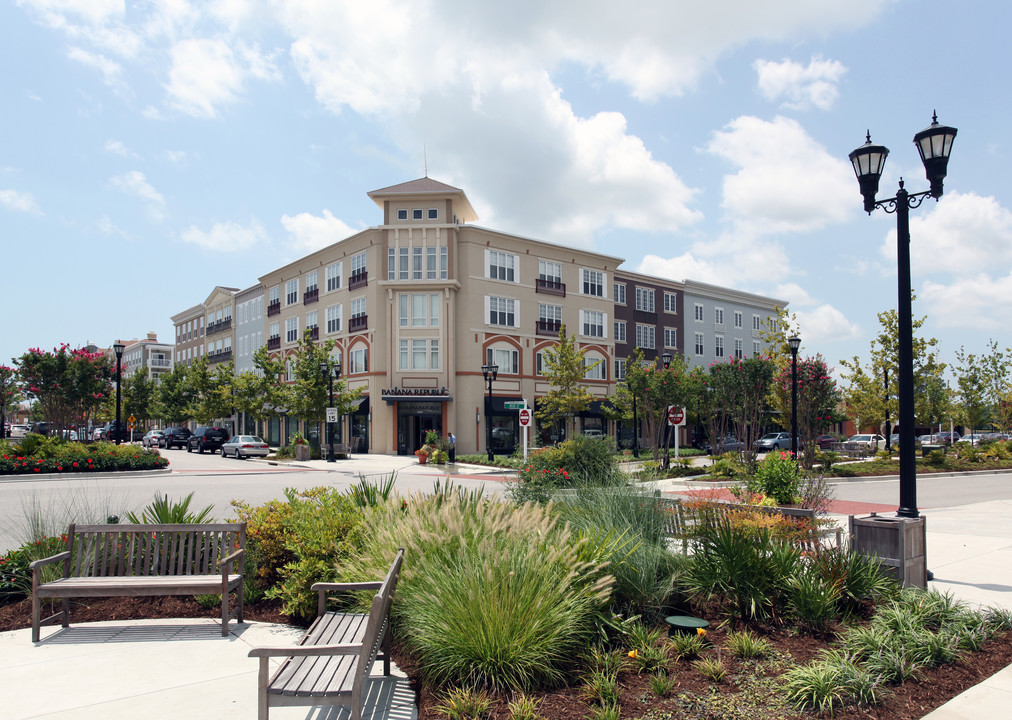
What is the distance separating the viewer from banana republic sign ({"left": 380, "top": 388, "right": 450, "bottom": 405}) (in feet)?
140

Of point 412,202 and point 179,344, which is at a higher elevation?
point 412,202

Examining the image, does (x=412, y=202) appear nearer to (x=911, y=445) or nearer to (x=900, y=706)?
(x=911, y=445)

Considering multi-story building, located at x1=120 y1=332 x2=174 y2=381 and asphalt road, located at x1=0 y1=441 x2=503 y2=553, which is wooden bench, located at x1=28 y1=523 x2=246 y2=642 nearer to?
asphalt road, located at x1=0 y1=441 x2=503 y2=553

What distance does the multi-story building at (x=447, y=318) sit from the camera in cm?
4347

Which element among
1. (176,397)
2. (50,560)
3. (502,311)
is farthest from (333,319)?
(50,560)

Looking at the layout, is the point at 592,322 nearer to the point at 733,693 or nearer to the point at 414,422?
the point at 414,422

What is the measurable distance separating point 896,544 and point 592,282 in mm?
45416

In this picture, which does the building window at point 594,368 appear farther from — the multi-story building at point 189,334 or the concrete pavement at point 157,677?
the multi-story building at point 189,334

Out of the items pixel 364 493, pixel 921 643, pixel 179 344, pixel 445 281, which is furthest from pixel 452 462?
pixel 179 344

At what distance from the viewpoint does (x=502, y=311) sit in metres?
45.7

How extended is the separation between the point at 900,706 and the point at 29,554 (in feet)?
25.5

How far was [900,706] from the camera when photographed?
4164 mm

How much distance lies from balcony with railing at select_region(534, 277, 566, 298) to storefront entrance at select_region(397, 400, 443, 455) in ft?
37.5

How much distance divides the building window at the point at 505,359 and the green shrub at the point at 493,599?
128 feet
